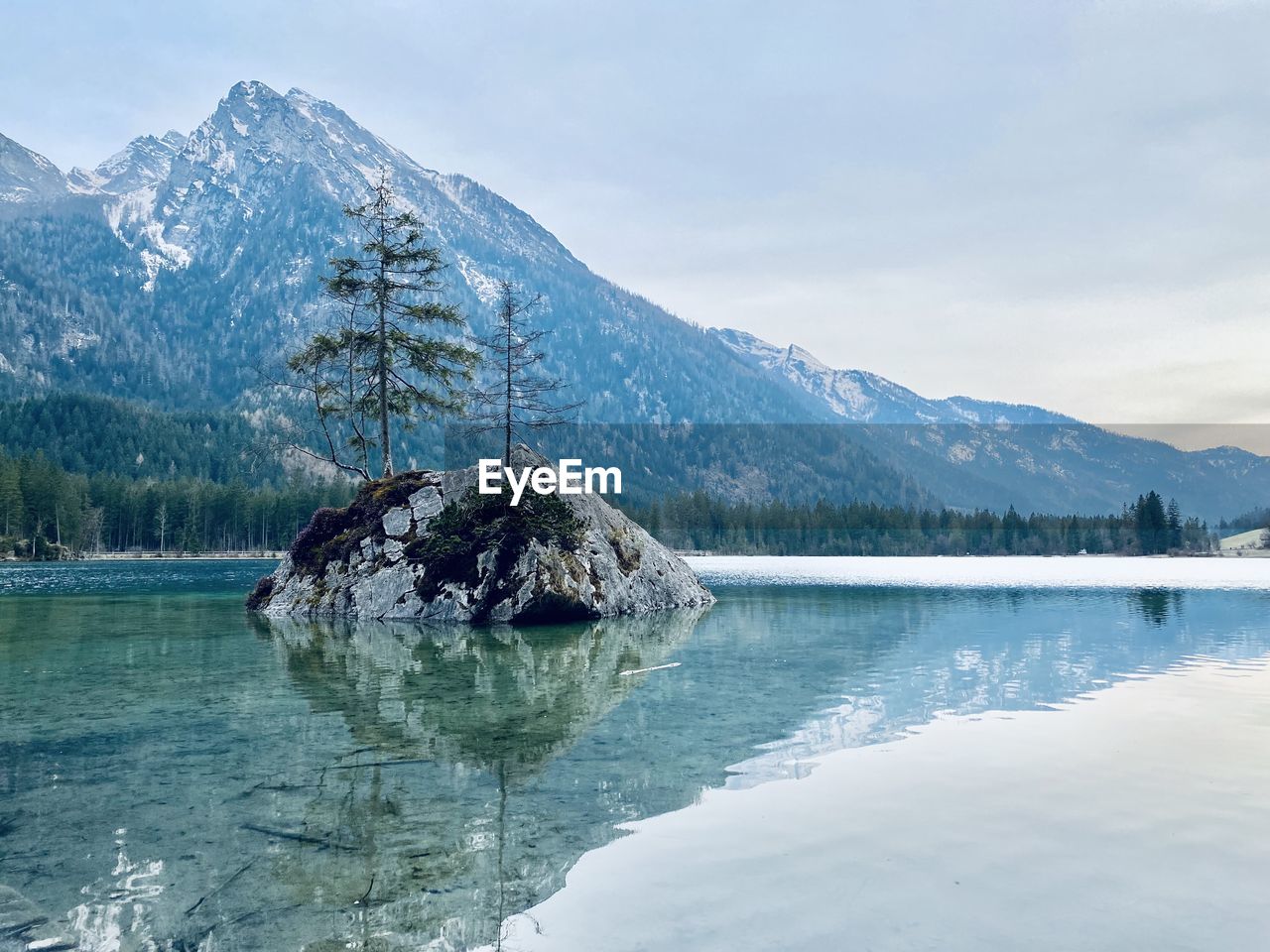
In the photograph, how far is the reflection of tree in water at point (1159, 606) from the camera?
113 feet

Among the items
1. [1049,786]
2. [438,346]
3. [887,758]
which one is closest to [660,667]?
[887,758]

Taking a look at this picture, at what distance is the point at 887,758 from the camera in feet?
35.7

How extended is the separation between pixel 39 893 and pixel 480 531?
87.9 ft

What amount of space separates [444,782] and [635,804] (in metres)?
2.36

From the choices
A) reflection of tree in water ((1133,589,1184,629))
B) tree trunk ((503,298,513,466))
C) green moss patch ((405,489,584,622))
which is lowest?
reflection of tree in water ((1133,589,1184,629))

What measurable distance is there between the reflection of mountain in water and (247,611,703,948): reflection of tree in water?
3 cm

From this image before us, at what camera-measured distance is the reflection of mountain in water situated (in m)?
7.00

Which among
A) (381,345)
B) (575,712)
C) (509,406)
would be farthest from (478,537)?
(575,712)

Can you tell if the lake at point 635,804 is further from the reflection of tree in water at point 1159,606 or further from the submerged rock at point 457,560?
the reflection of tree in water at point 1159,606

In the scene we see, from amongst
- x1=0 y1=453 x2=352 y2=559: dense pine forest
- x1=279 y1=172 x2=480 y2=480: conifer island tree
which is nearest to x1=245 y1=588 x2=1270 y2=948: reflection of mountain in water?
x1=279 y1=172 x2=480 y2=480: conifer island tree

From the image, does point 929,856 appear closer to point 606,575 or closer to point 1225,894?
point 1225,894

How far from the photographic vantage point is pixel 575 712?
1405cm

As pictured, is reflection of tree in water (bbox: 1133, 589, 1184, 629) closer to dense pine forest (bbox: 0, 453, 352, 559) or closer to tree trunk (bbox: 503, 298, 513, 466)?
tree trunk (bbox: 503, 298, 513, 466)

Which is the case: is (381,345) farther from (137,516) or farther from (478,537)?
(137,516)
